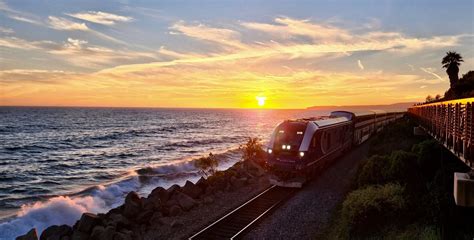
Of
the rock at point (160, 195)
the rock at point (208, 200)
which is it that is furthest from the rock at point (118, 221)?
the rock at point (208, 200)

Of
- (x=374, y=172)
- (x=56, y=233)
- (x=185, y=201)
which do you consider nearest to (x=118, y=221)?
(x=56, y=233)

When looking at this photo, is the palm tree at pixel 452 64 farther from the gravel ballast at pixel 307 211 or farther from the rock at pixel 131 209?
the rock at pixel 131 209

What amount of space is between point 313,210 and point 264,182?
771cm

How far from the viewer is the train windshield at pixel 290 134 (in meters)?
20.6

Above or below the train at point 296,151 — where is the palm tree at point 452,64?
above

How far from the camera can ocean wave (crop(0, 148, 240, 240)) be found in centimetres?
2243

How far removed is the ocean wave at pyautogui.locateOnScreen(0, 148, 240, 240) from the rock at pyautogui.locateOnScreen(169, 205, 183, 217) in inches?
343

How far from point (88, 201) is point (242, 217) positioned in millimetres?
16497

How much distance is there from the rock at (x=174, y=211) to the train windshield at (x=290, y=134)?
6657 millimetres

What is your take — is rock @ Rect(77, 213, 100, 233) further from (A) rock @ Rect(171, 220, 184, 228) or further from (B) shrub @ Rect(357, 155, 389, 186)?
(B) shrub @ Rect(357, 155, 389, 186)

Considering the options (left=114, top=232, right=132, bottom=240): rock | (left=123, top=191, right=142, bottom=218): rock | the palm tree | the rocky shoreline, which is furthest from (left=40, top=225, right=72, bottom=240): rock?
the palm tree

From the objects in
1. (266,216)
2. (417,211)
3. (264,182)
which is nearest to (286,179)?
(264,182)

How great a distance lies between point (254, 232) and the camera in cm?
1389

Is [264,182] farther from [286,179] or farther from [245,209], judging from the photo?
[245,209]
